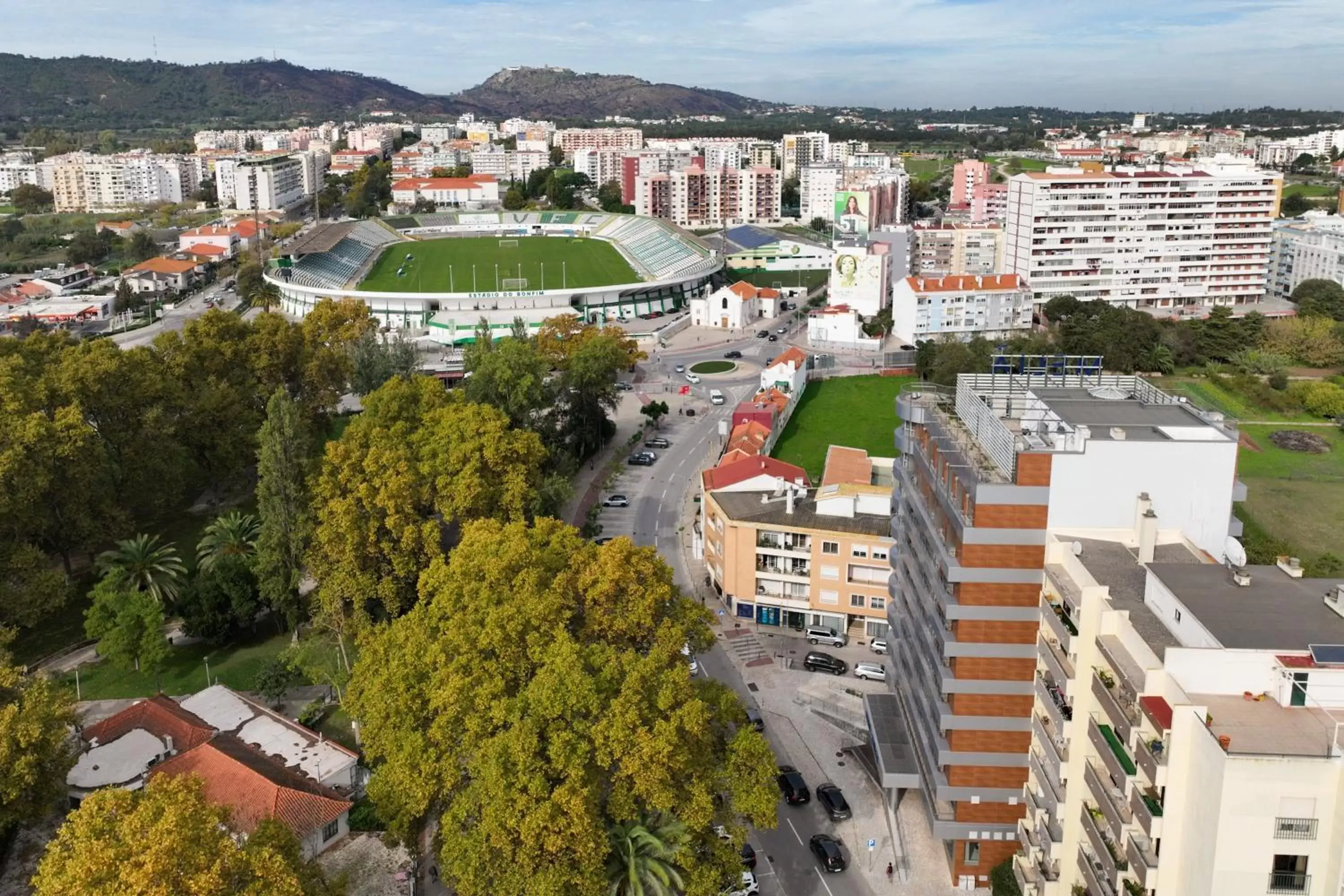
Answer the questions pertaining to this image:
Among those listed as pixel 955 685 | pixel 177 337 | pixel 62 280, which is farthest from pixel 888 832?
pixel 62 280

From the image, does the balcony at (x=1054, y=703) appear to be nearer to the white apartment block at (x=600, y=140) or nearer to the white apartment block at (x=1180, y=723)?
the white apartment block at (x=1180, y=723)

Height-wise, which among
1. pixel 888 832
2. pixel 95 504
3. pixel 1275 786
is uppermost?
pixel 1275 786

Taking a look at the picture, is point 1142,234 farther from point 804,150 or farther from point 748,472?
point 804,150

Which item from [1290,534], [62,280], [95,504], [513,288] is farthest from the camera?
[62,280]

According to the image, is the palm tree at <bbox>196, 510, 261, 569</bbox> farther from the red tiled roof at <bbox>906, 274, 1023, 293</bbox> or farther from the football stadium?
the red tiled roof at <bbox>906, 274, 1023, 293</bbox>

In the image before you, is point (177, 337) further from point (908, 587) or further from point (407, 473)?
point (908, 587)

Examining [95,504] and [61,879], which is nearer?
[61,879]

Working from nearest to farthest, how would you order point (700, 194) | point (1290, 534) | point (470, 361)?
point (1290, 534), point (470, 361), point (700, 194)
